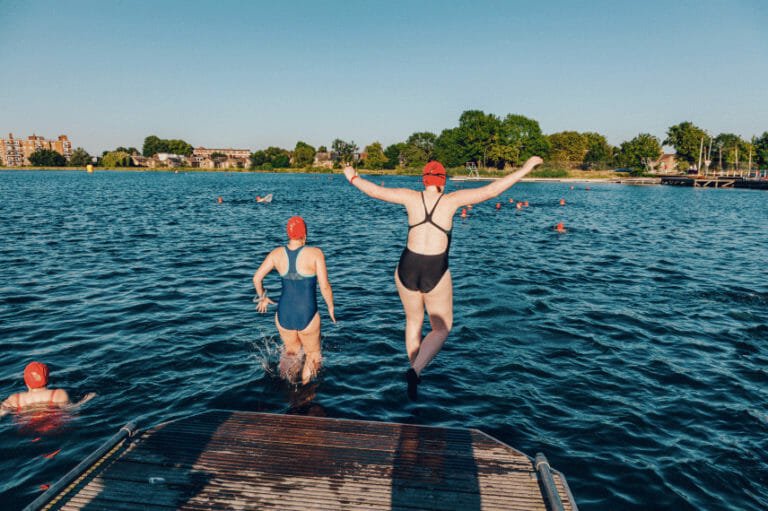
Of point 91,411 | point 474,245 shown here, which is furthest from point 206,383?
point 474,245

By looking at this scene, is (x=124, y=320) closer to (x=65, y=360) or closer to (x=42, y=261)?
(x=65, y=360)

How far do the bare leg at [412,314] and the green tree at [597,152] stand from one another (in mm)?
145179

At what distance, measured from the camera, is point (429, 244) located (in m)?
5.51

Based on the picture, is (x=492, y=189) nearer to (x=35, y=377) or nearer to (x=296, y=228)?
(x=296, y=228)

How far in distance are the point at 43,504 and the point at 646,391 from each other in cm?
891

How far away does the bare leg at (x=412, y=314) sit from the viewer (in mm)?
5801

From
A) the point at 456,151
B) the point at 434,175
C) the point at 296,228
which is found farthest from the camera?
the point at 456,151

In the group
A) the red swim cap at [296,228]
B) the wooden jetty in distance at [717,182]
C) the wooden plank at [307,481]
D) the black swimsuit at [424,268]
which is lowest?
the wooden plank at [307,481]

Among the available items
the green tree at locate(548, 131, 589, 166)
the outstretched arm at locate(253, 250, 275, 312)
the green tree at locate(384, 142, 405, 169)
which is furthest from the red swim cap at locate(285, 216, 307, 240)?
the green tree at locate(384, 142, 405, 169)

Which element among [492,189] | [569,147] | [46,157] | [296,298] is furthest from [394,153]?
[492,189]

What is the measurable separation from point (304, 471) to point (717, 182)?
106052 mm

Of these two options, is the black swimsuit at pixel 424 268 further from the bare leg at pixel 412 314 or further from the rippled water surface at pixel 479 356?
the rippled water surface at pixel 479 356

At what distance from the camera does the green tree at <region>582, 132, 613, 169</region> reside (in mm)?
136375

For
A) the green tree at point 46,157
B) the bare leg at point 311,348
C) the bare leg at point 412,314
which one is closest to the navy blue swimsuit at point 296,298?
the bare leg at point 311,348
